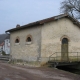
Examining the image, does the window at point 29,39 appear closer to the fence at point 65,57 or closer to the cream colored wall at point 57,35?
the cream colored wall at point 57,35

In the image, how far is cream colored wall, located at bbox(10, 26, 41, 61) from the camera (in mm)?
21708

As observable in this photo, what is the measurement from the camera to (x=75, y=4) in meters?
44.2

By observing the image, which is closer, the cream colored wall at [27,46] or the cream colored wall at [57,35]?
the cream colored wall at [57,35]

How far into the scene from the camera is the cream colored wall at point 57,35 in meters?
21.5

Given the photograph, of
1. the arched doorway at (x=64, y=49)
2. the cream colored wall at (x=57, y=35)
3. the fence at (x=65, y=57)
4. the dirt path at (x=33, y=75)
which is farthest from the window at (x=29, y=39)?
the dirt path at (x=33, y=75)

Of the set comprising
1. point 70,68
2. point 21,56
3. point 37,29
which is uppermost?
point 37,29

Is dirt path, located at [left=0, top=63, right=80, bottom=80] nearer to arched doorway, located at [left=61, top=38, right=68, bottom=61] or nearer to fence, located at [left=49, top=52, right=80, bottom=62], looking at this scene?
fence, located at [left=49, top=52, right=80, bottom=62]

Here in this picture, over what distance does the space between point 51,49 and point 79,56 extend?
4463 millimetres

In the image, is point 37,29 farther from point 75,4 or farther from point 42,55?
point 75,4

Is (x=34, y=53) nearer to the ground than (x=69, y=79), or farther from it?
farther from it

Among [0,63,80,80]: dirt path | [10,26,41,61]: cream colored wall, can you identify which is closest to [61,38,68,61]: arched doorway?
[10,26,41,61]: cream colored wall

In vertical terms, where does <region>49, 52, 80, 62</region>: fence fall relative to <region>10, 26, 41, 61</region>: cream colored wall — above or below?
below

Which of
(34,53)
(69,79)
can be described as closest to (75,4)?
(34,53)

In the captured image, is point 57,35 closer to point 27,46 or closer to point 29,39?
point 29,39
